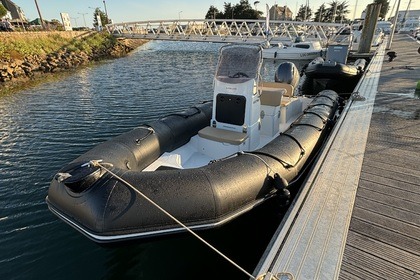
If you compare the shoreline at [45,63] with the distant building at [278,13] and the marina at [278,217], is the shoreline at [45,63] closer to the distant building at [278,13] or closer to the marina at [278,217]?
the marina at [278,217]

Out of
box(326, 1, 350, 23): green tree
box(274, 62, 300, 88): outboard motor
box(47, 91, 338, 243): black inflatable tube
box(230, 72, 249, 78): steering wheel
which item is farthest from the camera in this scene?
box(326, 1, 350, 23): green tree

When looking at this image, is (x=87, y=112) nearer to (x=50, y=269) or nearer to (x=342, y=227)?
(x=50, y=269)

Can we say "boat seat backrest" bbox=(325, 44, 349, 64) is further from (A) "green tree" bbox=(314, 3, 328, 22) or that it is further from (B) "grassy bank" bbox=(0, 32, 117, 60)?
(A) "green tree" bbox=(314, 3, 328, 22)

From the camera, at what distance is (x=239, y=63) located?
523 centimetres

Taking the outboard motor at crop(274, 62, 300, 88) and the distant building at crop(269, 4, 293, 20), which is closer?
the outboard motor at crop(274, 62, 300, 88)

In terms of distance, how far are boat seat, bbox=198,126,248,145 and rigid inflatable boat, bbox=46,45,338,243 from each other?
2cm

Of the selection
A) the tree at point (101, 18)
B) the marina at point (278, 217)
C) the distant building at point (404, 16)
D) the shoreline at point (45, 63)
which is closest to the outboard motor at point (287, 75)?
the marina at point (278, 217)

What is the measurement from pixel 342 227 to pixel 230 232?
208 cm

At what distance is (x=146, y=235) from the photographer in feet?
10.1

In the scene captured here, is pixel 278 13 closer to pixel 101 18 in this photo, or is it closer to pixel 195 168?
pixel 101 18

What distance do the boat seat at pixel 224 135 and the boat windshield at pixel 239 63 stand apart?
1065mm

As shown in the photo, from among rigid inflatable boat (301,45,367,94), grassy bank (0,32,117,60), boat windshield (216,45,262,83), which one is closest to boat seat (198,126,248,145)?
boat windshield (216,45,262,83)

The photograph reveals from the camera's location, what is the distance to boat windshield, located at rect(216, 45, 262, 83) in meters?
5.12

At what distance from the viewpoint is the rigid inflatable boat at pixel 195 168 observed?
10.0 feet
